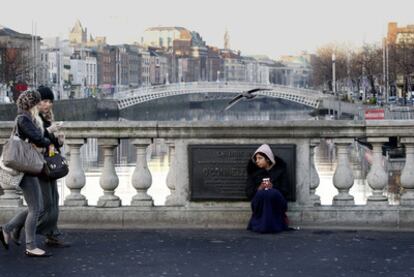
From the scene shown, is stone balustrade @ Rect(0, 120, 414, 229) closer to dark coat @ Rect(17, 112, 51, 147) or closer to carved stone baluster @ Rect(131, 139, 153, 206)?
carved stone baluster @ Rect(131, 139, 153, 206)

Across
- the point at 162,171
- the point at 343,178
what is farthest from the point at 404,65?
the point at 343,178

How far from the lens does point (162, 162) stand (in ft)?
117

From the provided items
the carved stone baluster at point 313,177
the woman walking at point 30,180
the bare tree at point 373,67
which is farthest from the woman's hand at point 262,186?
the bare tree at point 373,67

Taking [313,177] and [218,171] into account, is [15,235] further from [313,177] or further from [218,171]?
[313,177]

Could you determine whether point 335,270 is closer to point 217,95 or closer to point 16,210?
point 16,210

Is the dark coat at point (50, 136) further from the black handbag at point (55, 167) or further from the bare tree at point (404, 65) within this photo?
the bare tree at point (404, 65)

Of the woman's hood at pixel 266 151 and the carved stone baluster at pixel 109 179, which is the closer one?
the woman's hood at pixel 266 151

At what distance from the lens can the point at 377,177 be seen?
1167 cm

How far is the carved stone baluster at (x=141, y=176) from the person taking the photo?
11914 millimetres

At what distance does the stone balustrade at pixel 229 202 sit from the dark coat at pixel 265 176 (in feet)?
0.75

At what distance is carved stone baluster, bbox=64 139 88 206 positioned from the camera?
1198 centimetres

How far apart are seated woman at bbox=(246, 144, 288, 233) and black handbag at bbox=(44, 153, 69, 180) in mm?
1986

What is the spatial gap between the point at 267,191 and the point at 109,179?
1.66m

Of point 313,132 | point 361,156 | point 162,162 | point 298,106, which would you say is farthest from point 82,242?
point 298,106
